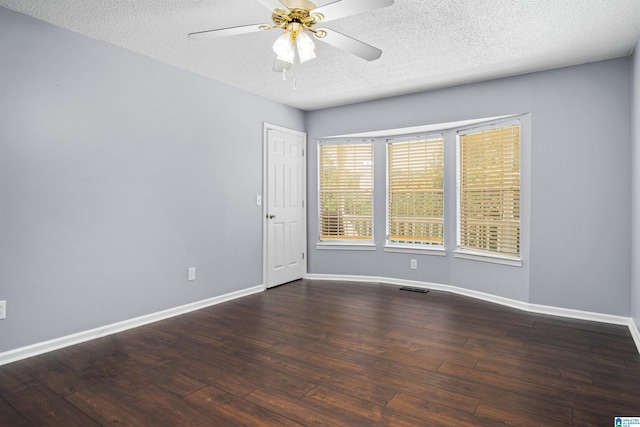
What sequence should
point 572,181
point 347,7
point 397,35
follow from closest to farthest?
point 347,7 → point 397,35 → point 572,181

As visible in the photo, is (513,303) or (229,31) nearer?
(229,31)

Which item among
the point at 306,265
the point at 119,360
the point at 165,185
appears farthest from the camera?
the point at 306,265

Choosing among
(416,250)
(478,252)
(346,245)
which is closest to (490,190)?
(478,252)

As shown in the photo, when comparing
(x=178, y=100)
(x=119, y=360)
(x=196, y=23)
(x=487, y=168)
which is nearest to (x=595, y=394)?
(x=487, y=168)

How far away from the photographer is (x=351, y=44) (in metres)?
2.41

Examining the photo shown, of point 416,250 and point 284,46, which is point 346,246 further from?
point 284,46

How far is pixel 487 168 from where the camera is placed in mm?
4387

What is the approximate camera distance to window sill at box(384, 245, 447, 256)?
4867 millimetres

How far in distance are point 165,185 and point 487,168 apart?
3607mm

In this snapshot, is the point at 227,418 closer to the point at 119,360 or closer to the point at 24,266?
the point at 119,360

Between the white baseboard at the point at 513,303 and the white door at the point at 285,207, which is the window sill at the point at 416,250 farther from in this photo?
the white door at the point at 285,207

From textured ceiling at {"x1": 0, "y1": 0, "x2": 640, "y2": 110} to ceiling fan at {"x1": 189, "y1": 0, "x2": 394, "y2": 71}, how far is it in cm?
34

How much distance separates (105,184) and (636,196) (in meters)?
4.55

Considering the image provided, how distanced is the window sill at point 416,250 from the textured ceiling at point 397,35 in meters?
2.10
